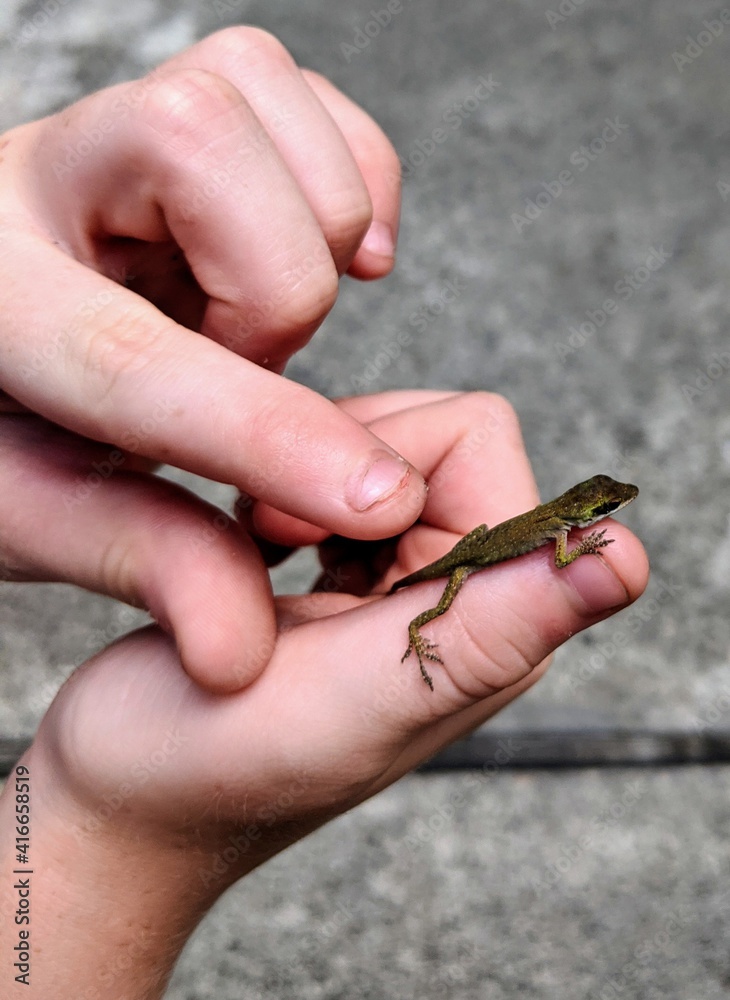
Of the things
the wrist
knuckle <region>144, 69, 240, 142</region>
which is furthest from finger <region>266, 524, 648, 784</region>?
knuckle <region>144, 69, 240, 142</region>

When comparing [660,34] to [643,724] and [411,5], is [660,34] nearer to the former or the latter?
[411,5]

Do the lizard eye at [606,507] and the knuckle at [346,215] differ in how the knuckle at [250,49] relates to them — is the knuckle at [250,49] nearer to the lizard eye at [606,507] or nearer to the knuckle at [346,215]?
the knuckle at [346,215]

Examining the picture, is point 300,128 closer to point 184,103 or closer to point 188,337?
point 184,103

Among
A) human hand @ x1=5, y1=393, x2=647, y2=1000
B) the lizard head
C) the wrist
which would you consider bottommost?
the wrist

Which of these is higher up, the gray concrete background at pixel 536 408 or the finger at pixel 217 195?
the finger at pixel 217 195

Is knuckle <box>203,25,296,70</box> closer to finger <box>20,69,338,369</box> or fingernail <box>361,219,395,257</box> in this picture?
finger <box>20,69,338,369</box>

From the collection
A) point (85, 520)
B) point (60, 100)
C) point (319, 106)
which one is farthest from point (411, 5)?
point (85, 520)
